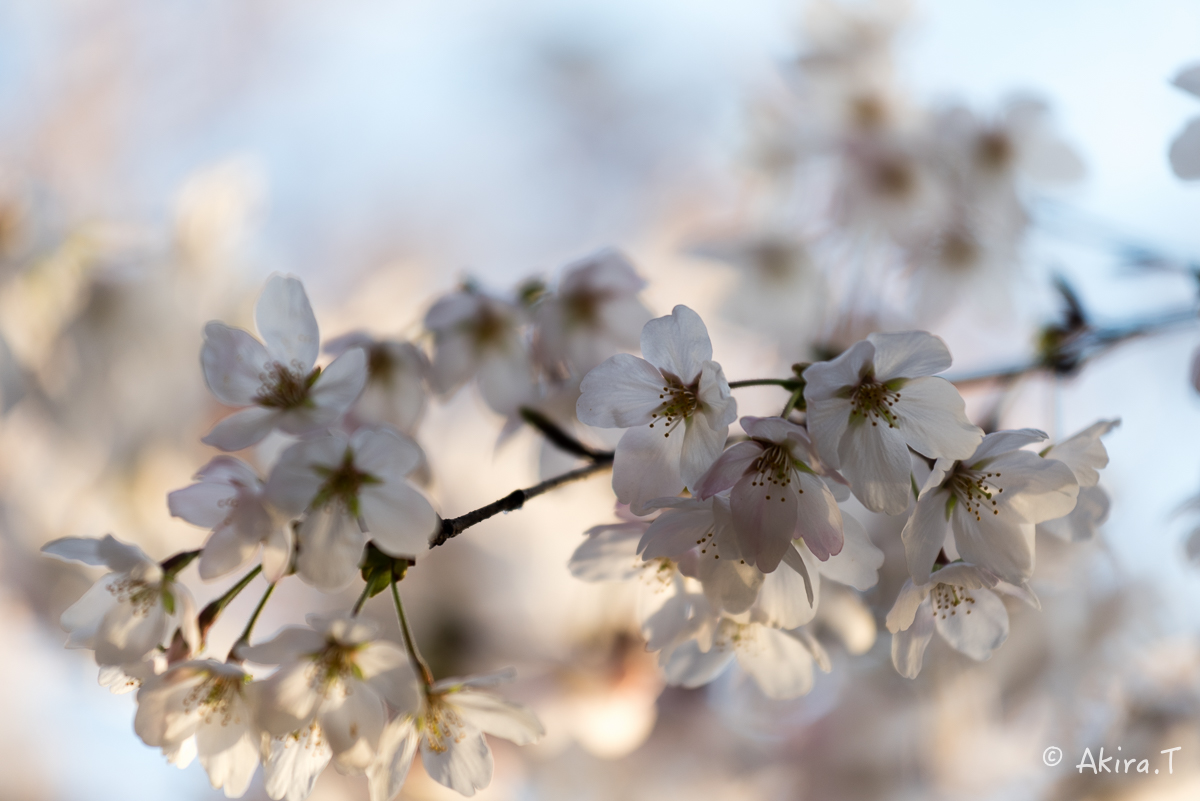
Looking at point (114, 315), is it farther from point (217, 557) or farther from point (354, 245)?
point (354, 245)

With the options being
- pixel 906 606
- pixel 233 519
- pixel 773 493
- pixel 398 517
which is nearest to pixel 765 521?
pixel 773 493

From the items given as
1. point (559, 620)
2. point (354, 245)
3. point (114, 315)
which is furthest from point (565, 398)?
point (354, 245)

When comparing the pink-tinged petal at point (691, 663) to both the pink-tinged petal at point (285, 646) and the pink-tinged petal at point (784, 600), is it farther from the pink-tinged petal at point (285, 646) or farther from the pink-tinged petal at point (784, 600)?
the pink-tinged petal at point (285, 646)

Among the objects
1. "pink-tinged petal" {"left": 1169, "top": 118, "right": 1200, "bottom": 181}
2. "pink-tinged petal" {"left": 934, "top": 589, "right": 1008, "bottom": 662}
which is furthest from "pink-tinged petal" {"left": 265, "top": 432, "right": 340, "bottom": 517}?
"pink-tinged petal" {"left": 1169, "top": 118, "right": 1200, "bottom": 181}

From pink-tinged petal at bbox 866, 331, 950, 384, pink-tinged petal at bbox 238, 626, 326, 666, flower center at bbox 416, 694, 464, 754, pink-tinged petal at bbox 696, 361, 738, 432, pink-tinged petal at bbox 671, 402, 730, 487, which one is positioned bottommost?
flower center at bbox 416, 694, 464, 754

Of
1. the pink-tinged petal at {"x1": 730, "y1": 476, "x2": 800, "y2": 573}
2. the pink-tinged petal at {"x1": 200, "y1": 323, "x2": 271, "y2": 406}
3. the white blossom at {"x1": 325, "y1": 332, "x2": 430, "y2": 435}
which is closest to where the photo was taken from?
the pink-tinged petal at {"x1": 730, "y1": 476, "x2": 800, "y2": 573}

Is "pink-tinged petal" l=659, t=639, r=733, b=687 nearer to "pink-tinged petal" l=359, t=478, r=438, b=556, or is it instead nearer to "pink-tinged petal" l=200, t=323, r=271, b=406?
"pink-tinged petal" l=359, t=478, r=438, b=556
